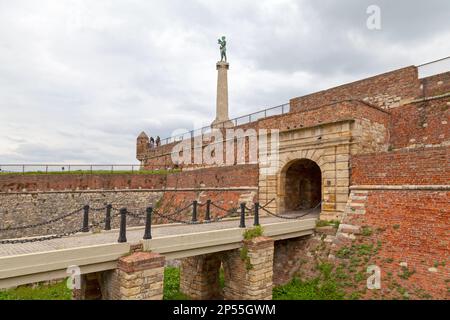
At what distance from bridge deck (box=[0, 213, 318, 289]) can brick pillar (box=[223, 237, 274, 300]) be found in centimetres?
41

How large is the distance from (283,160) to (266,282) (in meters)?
6.06

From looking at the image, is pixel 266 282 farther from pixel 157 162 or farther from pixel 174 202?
pixel 157 162

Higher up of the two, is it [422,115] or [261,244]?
[422,115]

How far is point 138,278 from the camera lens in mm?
6676

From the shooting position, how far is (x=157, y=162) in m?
34.2

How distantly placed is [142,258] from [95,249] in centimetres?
101

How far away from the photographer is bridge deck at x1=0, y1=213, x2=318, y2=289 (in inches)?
227

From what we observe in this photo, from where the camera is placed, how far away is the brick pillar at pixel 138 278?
6.58 metres

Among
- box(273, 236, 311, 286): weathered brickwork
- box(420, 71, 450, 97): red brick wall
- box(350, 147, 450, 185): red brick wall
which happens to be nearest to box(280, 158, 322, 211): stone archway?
box(273, 236, 311, 286): weathered brickwork

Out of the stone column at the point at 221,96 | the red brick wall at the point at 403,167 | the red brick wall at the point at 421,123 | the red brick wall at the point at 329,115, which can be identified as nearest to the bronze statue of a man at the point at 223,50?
the stone column at the point at 221,96

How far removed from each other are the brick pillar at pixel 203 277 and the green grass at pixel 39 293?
16.4 feet

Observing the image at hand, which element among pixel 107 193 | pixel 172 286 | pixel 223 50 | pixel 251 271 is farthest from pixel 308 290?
pixel 223 50

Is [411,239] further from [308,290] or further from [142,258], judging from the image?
[142,258]
